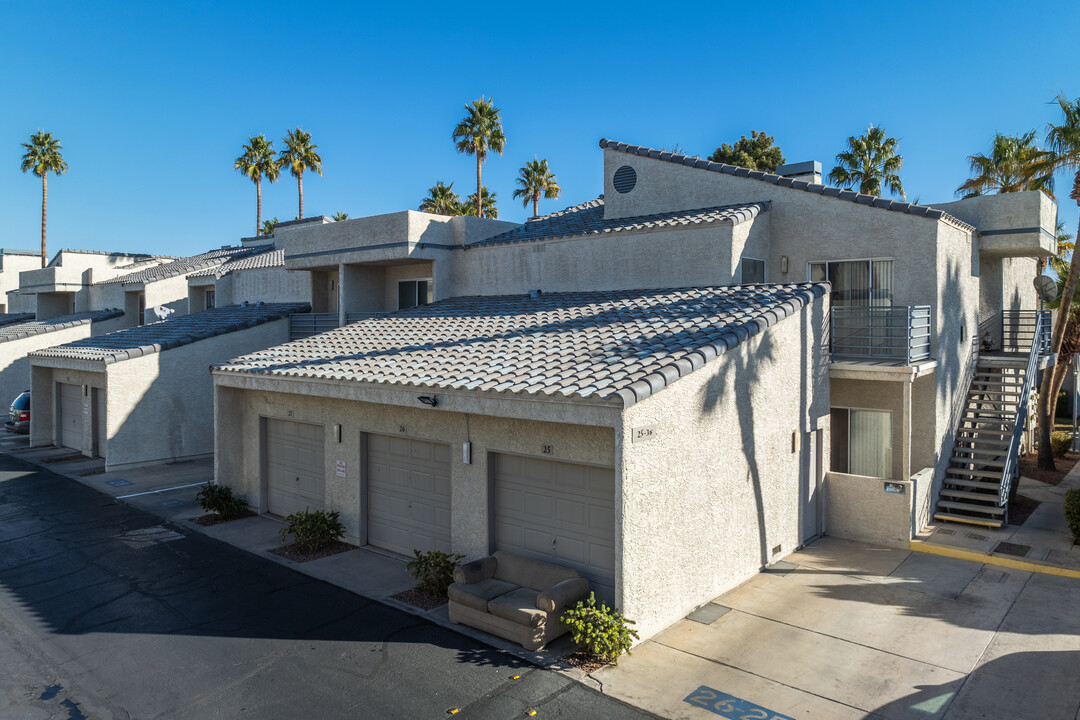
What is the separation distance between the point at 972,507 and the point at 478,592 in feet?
35.1

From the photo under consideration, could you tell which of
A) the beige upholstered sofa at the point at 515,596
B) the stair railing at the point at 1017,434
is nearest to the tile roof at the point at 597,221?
the stair railing at the point at 1017,434

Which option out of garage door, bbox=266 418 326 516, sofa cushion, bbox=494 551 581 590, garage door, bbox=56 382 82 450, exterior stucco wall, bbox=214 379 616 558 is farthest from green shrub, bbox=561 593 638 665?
garage door, bbox=56 382 82 450

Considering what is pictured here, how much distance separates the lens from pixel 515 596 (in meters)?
9.40

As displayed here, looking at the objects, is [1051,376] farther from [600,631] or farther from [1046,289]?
[600,631]

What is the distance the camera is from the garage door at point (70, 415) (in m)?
23.1

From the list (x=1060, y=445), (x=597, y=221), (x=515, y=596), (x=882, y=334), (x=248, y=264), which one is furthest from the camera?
(x=248, y=264)

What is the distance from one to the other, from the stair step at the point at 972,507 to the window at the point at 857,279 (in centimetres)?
428

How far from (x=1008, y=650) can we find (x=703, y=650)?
379 centimetres

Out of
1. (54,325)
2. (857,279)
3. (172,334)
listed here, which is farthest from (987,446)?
(54,325)

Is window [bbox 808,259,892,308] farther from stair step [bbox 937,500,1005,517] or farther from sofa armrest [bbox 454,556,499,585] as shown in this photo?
sofa armrest [bbox 454,556,499,585]

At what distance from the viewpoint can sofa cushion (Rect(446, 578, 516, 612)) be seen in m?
9.31

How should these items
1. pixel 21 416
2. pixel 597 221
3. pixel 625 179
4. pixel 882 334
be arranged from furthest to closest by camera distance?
pixel 21 416 < pixel 597 221 < pixel 625 179 < pixel 882 334

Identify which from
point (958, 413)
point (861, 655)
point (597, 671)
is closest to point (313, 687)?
point (597, 671)

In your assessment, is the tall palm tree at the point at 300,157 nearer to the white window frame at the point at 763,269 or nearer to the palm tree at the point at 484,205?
the palm tree at the point at 484,205
